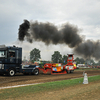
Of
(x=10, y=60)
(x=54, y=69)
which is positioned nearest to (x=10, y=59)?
(x=10, y=60)

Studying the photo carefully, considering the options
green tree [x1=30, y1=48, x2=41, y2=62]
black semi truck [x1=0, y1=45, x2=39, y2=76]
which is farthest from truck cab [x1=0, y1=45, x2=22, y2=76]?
green tree [x1=30, y1=48, x2=41, y2=62]

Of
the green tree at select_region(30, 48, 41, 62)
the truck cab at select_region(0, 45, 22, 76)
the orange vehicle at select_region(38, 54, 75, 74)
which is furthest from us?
the green tree at select_region(30, 48, 41, 62)

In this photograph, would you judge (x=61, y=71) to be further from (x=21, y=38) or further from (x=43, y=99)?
(x=43, y=99)

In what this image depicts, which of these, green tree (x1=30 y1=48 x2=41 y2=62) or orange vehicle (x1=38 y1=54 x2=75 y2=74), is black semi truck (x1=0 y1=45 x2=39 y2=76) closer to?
orange vehicle (x1=38 y1=54 x2=75 y2=74)

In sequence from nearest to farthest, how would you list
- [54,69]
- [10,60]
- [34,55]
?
[10,60] < [54,69] < [34,55]

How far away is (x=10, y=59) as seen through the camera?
16938 millimetres

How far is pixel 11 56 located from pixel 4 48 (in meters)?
1.29

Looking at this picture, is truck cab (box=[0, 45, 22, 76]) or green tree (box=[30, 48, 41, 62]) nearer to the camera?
truck cab (box=[0, 45, 22, 76])

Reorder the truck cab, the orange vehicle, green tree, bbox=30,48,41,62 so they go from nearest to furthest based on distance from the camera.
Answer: the truck cab
the orange vehicle
green tree, bbox=30,48,41,62

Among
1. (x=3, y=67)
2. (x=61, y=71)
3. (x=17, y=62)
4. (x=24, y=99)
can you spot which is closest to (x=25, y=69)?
(x=17, y=62)

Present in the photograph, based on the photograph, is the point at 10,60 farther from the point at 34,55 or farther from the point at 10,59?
the point at 34,55

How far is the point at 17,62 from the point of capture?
17500 mm

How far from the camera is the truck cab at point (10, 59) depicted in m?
16.6

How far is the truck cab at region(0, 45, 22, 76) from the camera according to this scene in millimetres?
16594
